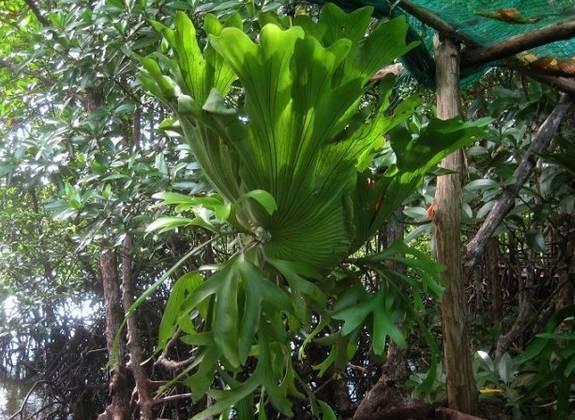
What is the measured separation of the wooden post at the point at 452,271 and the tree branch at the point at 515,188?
0.16 metres

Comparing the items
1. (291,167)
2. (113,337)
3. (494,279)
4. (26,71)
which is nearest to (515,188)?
(291,167)

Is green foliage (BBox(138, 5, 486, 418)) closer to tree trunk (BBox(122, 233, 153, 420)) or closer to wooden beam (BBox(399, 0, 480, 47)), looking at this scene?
wooden beam (BBox(399, 0, 480, 47))

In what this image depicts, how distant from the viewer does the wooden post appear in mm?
1143

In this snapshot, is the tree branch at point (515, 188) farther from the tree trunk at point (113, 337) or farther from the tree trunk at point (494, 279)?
the tree trunk at point (113, 337)

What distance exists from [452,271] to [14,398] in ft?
10.2

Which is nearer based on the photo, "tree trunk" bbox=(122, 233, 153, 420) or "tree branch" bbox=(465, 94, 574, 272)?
"tree branch" bbox=(465, 94, 574, 272)

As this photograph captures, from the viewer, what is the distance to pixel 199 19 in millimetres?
1722

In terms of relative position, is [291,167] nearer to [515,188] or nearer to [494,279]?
[515,188]

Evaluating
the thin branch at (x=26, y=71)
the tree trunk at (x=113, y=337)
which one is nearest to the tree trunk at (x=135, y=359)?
the tree trunk at (x=113, y=337)

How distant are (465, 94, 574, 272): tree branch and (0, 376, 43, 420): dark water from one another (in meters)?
2.78

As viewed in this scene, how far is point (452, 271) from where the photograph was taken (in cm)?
118

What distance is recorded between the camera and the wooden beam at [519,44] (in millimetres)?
1222

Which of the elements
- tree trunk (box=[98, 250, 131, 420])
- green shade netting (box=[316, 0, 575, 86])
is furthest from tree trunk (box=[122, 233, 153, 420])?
green shade netting (box=[316, 0, 575, 86])

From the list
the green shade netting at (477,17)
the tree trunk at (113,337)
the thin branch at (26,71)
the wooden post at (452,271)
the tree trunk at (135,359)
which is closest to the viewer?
the wooden post at (452,271)
